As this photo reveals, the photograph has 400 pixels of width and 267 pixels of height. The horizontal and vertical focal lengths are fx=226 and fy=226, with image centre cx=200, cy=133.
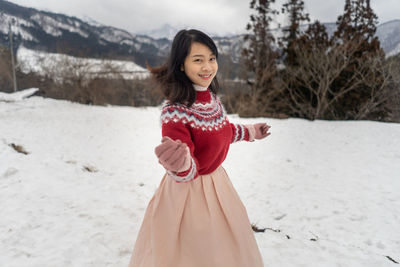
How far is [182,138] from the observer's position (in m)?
0.99

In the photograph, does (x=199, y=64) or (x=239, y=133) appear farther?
(x=239, y=133)

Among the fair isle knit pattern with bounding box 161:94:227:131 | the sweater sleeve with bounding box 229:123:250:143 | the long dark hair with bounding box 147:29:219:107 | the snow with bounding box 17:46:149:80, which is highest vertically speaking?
the snow with bounding box 17:46:149:80

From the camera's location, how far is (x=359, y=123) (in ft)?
27.1

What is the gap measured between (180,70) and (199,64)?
0.37 ft

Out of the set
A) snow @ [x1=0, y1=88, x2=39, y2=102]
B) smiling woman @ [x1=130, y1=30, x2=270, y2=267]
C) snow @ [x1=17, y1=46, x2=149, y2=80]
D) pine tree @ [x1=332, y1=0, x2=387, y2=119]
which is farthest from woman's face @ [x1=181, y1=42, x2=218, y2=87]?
snow @ [x1=17, y1=46, x2=149, y2=80]

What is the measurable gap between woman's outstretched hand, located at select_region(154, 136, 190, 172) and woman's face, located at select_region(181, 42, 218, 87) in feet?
1.48

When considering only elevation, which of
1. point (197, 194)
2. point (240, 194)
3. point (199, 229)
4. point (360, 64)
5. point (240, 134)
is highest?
point (360, 64)

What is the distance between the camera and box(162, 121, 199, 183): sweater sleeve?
3.08 feet

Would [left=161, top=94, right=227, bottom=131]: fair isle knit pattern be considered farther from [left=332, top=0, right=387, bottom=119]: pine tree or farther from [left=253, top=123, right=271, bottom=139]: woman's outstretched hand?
[left=332, top=0, right=387, bottom=119]: pine tree

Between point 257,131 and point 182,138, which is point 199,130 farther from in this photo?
point 257,131

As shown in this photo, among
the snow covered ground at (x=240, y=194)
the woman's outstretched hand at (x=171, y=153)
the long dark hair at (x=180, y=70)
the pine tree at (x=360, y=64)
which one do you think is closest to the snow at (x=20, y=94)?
the snow covered ground at (x=240, y=194)

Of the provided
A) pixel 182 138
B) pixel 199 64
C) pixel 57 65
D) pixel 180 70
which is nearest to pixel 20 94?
pixel 57 65

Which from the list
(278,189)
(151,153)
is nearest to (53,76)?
(151,153)

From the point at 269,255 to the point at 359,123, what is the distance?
325 inches
